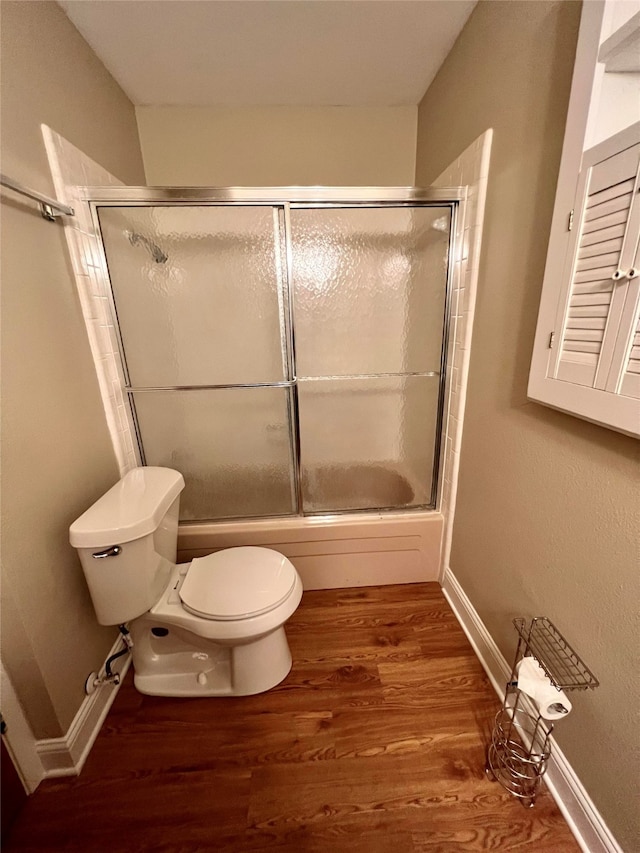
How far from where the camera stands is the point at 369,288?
1.55 metres

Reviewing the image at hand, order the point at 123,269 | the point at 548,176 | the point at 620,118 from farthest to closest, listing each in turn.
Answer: the point at 123,269
the point at 548,176
the point at 620,118

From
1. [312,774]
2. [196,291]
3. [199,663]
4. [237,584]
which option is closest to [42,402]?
[196,291]

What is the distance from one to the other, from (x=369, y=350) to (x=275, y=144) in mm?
1236

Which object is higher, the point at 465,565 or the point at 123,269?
the point at 123,269

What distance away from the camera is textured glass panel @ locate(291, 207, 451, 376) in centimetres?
145

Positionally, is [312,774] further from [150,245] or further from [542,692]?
[150,245]

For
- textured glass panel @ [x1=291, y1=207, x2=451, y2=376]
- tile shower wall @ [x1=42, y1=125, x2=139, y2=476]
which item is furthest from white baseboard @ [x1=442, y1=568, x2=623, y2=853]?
tile shower wall @ [x1=42, y1=125, x2=139, y2=476]

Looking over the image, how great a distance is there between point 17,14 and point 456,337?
1730 millimetres

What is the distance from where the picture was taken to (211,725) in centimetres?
118

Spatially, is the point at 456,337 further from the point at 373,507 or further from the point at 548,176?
the point at 373,507

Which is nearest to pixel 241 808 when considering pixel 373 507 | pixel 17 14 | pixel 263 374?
pixel 373 507

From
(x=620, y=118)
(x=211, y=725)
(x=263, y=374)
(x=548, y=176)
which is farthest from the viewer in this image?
(x=263, y=374)

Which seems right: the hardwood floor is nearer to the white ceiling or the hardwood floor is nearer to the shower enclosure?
the shower enclosure

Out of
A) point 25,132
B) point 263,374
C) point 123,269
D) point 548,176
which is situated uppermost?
point 25,132
